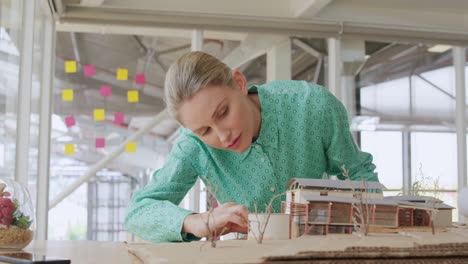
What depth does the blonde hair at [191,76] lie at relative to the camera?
1.57 metres

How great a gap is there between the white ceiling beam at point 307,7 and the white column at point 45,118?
146 centimetres

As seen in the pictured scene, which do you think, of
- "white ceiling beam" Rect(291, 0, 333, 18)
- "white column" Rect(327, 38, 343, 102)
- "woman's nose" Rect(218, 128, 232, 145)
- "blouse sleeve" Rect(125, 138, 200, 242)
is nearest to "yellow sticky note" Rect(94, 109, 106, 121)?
"white ceiling beam" Rect(291, 0, 333, 18)

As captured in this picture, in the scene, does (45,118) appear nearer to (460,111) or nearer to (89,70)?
(89,70)

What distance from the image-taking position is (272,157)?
72.0 inches

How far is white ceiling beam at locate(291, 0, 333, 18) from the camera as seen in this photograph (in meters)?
3.86

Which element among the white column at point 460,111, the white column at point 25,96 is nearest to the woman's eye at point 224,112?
the white column at point 25,96

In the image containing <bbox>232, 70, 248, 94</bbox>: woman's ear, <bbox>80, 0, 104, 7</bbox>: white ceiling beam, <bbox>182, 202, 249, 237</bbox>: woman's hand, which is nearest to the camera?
<bbox>182, 202, 249, 237</bbox>: woman's hand

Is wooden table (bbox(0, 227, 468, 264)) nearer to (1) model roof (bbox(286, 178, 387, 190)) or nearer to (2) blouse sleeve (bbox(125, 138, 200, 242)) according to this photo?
(1) model roof (bbox(286, 178, 387, 190))

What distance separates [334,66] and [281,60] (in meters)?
0.35

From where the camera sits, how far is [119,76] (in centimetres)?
432

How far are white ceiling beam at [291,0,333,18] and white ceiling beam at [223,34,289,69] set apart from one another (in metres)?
0.26

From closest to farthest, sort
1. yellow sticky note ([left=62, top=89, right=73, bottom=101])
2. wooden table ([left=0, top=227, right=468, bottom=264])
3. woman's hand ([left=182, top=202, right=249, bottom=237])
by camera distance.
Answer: wooden table ([left=0, top=227, right=468, bottom=264]) < woman's hand ([left=182, top=202, right=249, bottom=237]) < yellow sticky note ([left=62, top=89, right=73, bottom=101])

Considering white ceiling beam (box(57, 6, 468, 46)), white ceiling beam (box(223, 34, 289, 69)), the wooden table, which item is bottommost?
the wooden table

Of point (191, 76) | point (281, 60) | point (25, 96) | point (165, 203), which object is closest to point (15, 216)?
point (165, 203)
